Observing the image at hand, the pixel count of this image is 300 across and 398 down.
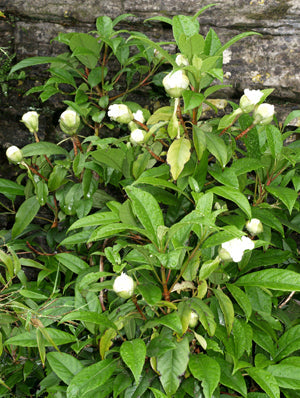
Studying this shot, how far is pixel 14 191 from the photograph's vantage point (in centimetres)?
138

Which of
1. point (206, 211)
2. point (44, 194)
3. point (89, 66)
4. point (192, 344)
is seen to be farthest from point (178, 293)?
point (89, 66)

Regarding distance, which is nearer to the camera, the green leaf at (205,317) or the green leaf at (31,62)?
the green leaf at (205,317)

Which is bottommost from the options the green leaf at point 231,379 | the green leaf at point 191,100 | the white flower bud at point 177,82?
the green leaf at point 231,379

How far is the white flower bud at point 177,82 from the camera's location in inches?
37.2

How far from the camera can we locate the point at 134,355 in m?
0.83

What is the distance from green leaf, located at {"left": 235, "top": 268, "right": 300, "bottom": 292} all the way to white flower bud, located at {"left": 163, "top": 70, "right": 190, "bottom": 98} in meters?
0.47

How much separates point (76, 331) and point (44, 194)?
1.38 feet

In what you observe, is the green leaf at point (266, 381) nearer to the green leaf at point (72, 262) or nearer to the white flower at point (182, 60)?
the green leaf at point (72, 262)

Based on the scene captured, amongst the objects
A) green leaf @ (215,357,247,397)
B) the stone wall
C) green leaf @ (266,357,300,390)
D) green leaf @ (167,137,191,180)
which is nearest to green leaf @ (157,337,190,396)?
green leaf @ (215,357,247,397)

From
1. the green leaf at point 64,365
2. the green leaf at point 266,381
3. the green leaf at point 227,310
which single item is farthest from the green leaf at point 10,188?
the green leaf at point 266,381

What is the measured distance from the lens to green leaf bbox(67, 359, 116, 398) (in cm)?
88

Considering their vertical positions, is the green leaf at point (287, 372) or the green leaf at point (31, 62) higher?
the green leaf at point (31, 62)

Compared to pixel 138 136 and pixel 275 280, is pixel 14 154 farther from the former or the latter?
pixel 275 280

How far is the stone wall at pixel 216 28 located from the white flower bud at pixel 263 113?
0.54 meters
